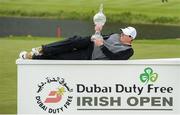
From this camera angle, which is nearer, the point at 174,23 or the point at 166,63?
the point at 166,63

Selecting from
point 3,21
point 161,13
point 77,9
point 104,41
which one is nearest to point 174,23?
point 161,13

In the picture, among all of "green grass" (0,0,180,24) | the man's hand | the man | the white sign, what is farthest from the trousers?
"green grass" (0,0,180,24)

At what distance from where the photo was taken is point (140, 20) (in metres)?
26.5

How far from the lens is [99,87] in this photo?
6.03m

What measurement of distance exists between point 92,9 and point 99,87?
65.9 ft

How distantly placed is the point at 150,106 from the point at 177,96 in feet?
0.95

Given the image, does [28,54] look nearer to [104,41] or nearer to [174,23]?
[104,41]

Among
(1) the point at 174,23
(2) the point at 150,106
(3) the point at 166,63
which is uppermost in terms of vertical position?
(1) the point at 174,23

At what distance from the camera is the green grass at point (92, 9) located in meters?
26.1

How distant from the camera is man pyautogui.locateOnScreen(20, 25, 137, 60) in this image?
6125 millimetres

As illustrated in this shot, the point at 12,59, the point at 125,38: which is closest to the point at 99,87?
the point at 125,38

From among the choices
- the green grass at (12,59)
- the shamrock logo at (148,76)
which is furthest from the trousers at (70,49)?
the green grass at (12,59)

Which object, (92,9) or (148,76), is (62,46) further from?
(92,9)

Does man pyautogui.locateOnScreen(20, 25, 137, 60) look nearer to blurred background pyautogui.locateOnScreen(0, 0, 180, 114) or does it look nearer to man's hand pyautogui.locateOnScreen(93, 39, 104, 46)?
man's hand pyautogui.locateOnScreen(93, 39, 104, 46)
